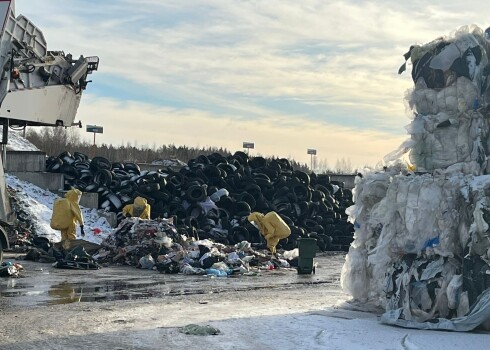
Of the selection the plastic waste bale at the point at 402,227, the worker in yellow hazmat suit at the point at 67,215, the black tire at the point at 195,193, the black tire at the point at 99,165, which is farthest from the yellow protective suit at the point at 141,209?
the plastic waste bale at the point at 402,227

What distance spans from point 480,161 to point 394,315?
8.24 ft

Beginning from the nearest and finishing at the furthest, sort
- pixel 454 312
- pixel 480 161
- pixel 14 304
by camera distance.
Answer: pixel 454 312
pixel 480 161
pixel 14 304

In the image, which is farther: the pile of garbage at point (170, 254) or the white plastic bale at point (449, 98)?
the pile of garbage at point (170, 254)

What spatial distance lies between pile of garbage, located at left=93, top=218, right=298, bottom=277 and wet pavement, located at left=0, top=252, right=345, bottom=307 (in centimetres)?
46

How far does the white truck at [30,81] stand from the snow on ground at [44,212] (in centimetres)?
720

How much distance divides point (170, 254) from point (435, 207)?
1022 centimetres

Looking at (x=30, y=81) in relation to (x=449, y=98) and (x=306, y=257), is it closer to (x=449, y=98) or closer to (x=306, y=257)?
(x=306, y=257)

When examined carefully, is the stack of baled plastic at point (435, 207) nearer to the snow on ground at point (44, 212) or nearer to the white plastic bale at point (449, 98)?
the white plastic bale at point (449, 98)

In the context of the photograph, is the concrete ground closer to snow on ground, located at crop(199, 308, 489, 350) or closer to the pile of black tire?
snow on ground, located at crop(199, 308, 489, 350)

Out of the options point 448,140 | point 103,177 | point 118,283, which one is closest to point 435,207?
point 448,140

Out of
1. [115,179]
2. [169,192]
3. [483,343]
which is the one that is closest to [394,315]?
[483,343]

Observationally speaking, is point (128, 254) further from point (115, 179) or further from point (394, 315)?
point (394, 315)

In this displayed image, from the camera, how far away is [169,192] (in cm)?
2642

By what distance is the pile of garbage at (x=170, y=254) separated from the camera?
1750cm
